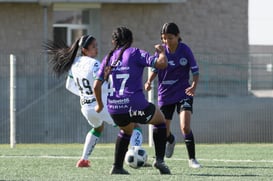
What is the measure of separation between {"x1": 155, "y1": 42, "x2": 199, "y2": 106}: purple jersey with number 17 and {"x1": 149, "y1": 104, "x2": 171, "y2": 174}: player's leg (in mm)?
1700

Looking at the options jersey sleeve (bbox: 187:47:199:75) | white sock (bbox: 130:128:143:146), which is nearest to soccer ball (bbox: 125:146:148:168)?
white sock (bbox: 130:128:143:146)

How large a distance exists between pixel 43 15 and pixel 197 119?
548 centimetres

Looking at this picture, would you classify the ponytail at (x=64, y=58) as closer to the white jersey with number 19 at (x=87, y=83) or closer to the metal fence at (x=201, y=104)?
the white jersey with number 19 at (x=87, y=83)

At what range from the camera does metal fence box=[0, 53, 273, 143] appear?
2481cm

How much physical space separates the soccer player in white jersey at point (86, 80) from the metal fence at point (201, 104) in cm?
1092

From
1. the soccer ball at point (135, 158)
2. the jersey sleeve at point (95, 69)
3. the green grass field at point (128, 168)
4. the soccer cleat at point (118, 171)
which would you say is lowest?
the green grass field at point (128, 168)

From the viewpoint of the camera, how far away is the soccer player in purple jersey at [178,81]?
12922 mm

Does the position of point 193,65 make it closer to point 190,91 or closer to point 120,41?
point 190,91

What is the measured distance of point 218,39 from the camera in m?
29.5

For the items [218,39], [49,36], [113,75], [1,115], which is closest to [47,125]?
[1,115]

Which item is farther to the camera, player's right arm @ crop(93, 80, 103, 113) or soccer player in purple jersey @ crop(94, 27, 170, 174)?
player's right arm @ crop(93, 80, 103, 113)

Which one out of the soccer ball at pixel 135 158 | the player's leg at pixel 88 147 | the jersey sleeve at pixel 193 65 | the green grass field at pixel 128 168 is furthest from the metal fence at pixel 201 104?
the soccer ball at pixel 135 158

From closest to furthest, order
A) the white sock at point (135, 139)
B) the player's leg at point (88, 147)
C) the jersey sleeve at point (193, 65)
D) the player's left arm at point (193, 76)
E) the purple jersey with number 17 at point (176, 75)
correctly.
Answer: the white sock at point (135, 139) < the player's leg at point (88, 147) < the player's left arm at point (193, 76) < the jersey sleeve at point (193, 65) < the purple jersey with number 17 at point (176, 75)

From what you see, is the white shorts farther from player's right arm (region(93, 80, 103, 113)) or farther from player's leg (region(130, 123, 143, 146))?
player's right arm (region(93, 80, 103, 113))
